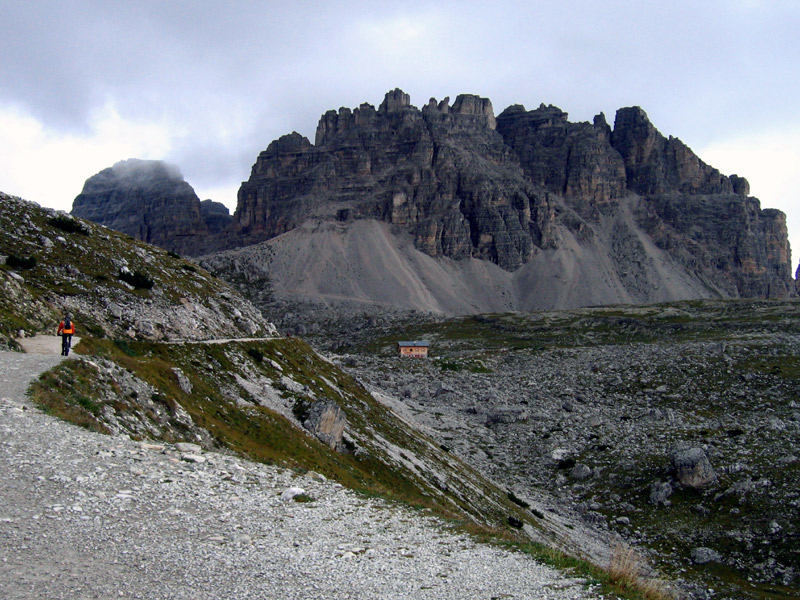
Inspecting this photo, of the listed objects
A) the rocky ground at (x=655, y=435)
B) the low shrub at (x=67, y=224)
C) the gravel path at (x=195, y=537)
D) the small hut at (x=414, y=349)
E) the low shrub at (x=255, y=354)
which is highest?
the low shrub at (x=67, y=224)

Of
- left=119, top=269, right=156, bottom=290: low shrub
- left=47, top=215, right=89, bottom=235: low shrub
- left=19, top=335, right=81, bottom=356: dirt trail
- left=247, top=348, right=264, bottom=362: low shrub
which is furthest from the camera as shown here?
left=47, top=215, right=89, bottom=235: low shrub

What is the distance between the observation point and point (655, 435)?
5766cm

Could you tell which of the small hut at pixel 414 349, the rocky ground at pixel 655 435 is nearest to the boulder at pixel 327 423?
the rocky ground at pixel 655 435

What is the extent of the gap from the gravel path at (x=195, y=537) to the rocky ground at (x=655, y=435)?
81.0 feet

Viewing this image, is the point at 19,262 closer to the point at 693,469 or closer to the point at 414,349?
the point at 693,469

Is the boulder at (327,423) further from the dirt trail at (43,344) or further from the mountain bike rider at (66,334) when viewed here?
the mountain bike rider at (66,334)

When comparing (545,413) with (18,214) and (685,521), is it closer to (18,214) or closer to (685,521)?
(685,521)

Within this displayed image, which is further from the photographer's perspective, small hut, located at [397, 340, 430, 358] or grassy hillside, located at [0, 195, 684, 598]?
small hut, located at [397, 340, 430, 358]

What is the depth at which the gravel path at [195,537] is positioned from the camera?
10469 millimetres

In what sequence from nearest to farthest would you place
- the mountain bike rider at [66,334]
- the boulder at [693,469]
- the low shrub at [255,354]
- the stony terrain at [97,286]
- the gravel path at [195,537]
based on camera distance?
the gravel path at [195,537], the mountain bike rider at [66,334], the stony terrain at [97,286], the low shrub at [255,354], the boulder at [693,469]

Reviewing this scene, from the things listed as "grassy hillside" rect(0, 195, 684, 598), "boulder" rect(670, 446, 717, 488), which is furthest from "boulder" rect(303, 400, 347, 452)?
"boulder" rect(670, 446, 717, 488)

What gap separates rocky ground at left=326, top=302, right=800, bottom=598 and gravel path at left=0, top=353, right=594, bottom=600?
2468 centimetres

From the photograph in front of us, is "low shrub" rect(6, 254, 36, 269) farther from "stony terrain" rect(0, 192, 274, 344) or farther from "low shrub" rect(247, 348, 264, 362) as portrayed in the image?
"low shrub" rect(247, 348, 264, 362)

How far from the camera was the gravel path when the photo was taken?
10469mm
